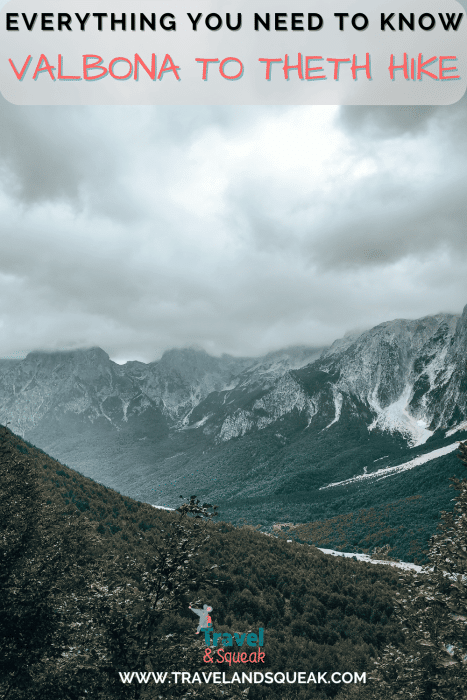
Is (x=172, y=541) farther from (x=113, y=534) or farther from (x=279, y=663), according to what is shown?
(x=113, y=534)

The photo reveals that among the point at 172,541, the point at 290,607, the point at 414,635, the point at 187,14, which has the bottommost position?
the point at 290,607

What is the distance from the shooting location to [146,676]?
34.2 ft

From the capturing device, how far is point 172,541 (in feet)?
39.0

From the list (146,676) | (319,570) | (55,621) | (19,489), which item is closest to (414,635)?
(146,676)

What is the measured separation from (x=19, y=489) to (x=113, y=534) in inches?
1247

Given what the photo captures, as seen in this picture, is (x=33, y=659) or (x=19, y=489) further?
(x=19, y=489)

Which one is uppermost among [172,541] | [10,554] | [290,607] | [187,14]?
[187,14]

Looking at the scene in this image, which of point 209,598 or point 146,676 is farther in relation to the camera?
point 209,598

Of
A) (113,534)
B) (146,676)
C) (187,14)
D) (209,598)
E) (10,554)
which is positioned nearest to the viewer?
(146,676)

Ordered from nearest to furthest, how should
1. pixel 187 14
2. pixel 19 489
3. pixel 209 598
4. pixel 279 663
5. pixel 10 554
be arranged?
pixel 10 554
pixel 19 489
pixel 187 14
pixel 279 663
pixel 209 598

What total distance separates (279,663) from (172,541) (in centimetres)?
2452

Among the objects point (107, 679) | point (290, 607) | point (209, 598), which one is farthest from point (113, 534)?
point (107, 679)

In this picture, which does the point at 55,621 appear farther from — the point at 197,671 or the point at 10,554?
the point at 197,671

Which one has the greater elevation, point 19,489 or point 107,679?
point 19,489
